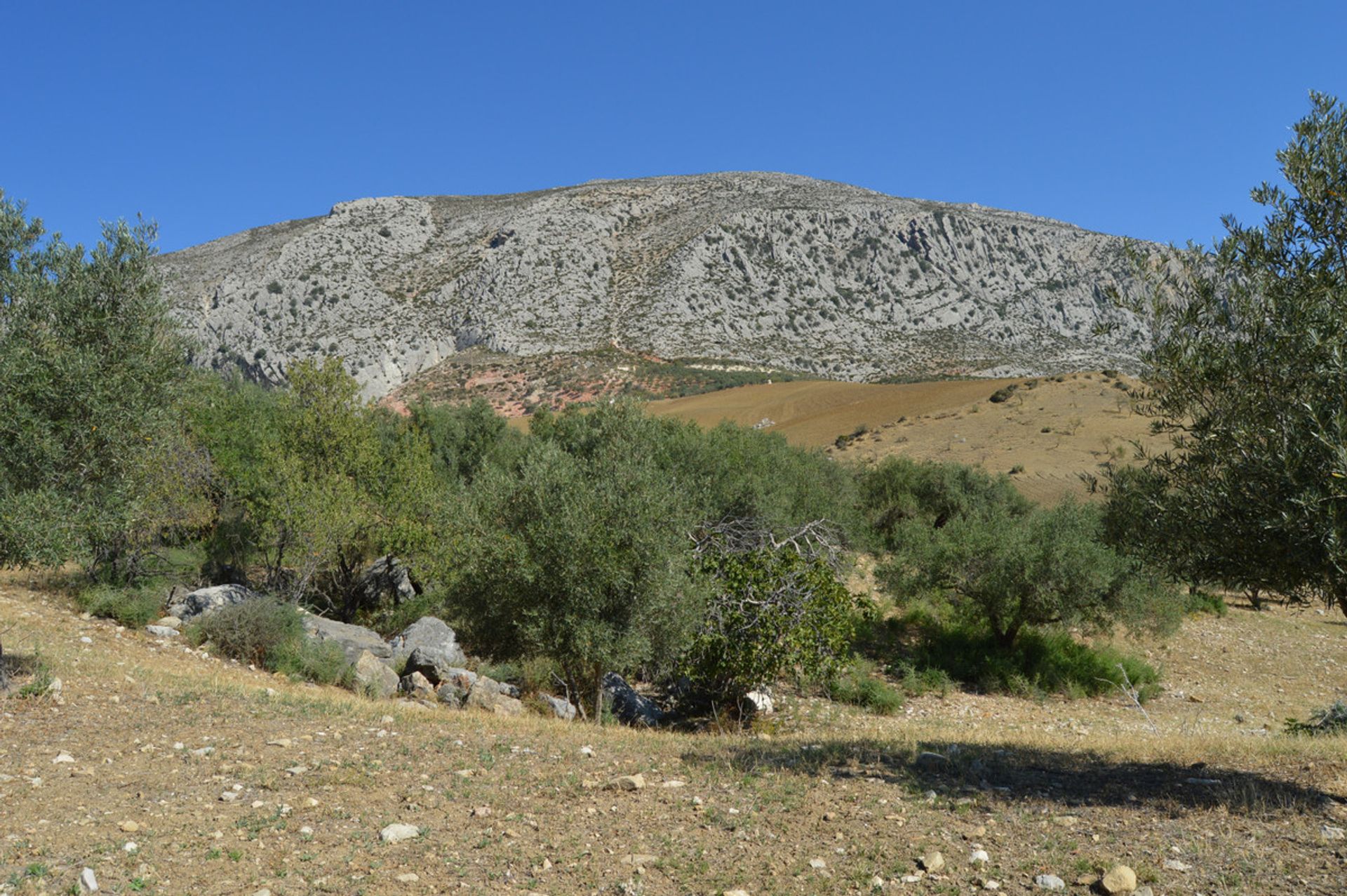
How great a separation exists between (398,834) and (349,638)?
1275 centimetres

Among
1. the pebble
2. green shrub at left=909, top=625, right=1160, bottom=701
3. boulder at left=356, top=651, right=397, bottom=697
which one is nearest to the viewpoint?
the pebble

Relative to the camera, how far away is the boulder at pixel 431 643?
58.1 ft

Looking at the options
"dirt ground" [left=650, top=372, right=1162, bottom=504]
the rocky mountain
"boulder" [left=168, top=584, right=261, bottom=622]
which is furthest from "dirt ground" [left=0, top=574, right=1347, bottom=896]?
the rocky mountain

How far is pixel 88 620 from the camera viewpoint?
57.4 ft

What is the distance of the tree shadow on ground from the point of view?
317 inches

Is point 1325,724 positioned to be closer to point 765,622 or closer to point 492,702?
point 765,622

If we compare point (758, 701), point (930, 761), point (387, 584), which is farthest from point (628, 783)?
point (387, 584)

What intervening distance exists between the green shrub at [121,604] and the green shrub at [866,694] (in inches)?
633

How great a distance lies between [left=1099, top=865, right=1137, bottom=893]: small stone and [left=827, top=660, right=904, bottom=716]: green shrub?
1340 cm

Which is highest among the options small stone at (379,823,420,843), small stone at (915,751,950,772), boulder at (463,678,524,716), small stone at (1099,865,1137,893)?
small stone at (1099,865,1137,893)

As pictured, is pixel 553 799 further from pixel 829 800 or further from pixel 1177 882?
pixel 1177 882

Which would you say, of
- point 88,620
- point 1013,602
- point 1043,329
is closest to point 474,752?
point 88,620

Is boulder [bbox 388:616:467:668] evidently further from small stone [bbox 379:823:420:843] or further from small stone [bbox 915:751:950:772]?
small stone [bbox 915:751:950:772]

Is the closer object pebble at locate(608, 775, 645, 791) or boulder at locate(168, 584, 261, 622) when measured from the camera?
pebble at locate(608, 775, 645, 791)
